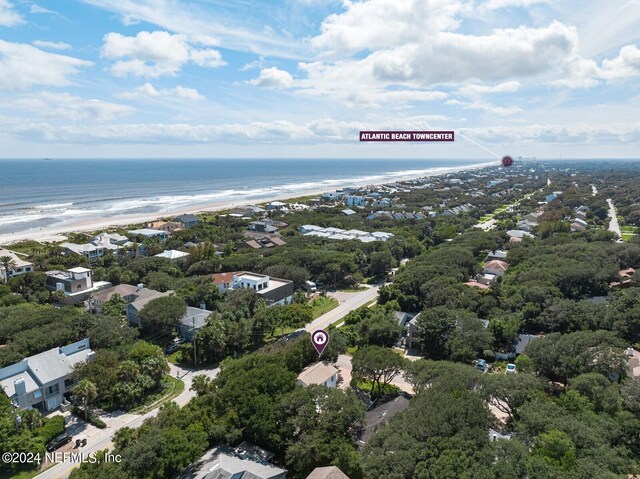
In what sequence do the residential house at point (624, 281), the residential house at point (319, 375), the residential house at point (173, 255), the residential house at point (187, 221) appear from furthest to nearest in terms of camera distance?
the residential house at point (187, 221)
the residential house at point (173, 255)
the residential house at point (624, 281)
the residential house at point (319, 375)

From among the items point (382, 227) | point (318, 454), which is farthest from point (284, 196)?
point (318, 454)

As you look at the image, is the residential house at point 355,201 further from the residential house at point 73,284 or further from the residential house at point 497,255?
the residential house at point 73,284

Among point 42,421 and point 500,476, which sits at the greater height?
point 500,476

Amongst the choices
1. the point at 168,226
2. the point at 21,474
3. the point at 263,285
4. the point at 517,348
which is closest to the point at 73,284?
the point at 263,285

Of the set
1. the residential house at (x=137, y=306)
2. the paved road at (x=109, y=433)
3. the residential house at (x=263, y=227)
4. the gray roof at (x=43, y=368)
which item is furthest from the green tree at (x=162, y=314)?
the residential house at (x=263, y=227)

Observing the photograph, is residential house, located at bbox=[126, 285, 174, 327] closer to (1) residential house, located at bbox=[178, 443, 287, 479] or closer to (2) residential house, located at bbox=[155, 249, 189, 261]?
(2) residential house, located at bbox=[155, 249, 189, 261]

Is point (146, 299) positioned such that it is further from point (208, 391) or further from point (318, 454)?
point (318, 454)

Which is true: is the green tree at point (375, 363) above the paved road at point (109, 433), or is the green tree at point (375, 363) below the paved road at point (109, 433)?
above
